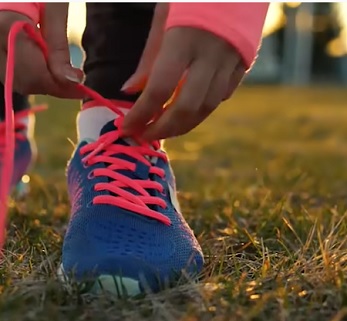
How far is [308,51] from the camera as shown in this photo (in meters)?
21.5

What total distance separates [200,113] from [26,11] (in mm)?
279

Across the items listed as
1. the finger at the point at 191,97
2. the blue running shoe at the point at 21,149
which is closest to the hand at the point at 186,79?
the finger at the point at 191,97

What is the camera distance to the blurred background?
20.8 metres

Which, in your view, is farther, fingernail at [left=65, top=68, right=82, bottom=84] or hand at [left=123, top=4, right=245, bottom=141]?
fingernail at [left=65, top=68, right=82, bottom=84]

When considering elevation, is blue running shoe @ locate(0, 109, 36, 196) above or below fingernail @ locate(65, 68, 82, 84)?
below

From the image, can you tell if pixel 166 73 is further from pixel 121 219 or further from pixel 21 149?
pixel 21 149

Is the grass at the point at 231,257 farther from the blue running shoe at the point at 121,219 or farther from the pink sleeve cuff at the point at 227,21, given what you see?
the pink sleeve cuff at the point at 227,21

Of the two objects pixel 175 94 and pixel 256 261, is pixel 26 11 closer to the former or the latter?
pixel 175 94

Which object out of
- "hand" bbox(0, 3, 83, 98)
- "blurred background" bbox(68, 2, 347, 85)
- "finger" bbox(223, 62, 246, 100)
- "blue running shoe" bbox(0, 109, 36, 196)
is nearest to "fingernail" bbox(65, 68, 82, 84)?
"hand" bbox(0, 3, 83, 98)

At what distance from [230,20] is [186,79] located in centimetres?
9

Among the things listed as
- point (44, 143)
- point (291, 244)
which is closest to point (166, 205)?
point (291, 244)

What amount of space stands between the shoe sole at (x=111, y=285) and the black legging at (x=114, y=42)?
17.9 inches

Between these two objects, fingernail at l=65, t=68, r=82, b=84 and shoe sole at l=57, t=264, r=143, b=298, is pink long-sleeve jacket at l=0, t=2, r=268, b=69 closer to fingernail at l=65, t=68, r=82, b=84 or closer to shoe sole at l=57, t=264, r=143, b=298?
fingernail at l=65, t=68, r=82, b=84

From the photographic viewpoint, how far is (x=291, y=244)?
1206 millimetres
